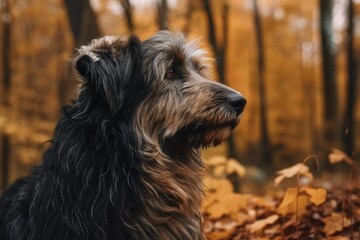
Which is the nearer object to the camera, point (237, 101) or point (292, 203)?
point (237, 101)

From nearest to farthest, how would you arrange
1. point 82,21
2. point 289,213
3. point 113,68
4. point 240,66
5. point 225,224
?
point 113,68, point 289,213, point 225,224, point 82,21, point 240,66

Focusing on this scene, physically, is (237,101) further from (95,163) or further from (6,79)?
(6,79)

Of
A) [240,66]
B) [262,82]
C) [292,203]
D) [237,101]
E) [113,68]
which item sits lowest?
[262,82]

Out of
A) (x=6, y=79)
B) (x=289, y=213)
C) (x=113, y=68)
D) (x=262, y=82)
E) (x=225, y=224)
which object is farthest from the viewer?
(x=262, y=82)

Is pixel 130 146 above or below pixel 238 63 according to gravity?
above

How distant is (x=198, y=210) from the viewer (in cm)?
Result: 399

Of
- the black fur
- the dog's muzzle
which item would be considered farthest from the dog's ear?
the dog's muzzle

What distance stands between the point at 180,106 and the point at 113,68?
558mm

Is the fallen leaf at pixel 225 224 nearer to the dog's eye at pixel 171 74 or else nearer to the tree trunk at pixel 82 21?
the dog's eye at pixel 171 74

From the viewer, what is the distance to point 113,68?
Result: 3650 millimetres

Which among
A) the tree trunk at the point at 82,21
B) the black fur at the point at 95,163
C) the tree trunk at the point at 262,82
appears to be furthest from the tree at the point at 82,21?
the tree trunk at the point at 262,82

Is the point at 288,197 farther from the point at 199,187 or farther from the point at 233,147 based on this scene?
the point at 233,147

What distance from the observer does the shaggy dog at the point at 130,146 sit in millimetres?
3512

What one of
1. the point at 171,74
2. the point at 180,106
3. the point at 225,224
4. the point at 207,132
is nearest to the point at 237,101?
the point at 207,132
